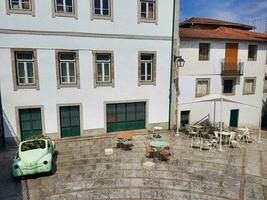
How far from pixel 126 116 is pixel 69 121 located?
13.4ft

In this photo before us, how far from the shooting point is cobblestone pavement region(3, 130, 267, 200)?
9258 mm

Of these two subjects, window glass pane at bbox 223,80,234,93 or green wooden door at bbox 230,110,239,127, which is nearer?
window glass pane at bbox 223,80,234,93

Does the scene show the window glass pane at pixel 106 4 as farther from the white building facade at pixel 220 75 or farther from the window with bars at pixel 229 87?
the window with bars at pixel 229 87

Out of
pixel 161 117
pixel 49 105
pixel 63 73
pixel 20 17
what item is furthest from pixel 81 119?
pixel 20 17

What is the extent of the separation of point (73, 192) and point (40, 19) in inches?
397

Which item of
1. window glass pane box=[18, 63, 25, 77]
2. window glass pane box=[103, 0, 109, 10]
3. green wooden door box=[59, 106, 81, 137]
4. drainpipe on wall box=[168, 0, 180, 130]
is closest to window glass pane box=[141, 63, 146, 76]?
drainpipe on wall box=[168, 0, 180, 130]

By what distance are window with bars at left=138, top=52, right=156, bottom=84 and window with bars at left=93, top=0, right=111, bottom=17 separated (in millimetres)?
3736

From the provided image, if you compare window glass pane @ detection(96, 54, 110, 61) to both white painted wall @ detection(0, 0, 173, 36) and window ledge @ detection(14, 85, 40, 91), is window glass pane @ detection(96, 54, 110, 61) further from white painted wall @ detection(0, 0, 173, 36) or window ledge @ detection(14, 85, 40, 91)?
window ledge @ detection(14, 85, 40, 91)

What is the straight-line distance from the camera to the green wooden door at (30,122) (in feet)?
46.9

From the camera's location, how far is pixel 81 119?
610 inches

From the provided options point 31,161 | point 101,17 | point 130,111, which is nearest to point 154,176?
point 31,161

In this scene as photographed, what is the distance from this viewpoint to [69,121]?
50.3 ft

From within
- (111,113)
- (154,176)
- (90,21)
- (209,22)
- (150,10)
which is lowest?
(154,176)

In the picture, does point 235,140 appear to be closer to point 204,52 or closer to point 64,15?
point 204,52
